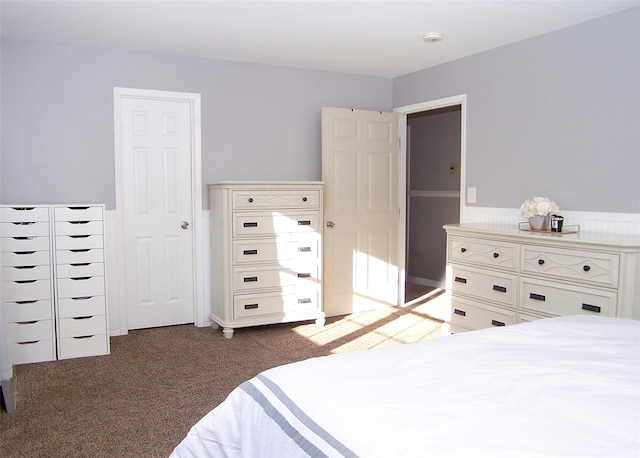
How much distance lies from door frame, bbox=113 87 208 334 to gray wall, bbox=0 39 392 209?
0.05 meters

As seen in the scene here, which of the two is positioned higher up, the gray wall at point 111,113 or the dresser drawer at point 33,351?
the gray wall at point 111,113

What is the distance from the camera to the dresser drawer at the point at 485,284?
3.40 meters

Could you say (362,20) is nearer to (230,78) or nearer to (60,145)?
(230,78)

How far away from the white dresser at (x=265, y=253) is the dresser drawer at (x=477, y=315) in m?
1.21

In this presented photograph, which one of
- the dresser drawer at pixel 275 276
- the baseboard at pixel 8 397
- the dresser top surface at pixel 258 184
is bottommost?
the baseboard at pixel 8 397

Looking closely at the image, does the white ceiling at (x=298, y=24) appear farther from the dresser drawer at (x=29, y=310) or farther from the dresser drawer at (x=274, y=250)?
the dresser drawer at (x=29, y=310)

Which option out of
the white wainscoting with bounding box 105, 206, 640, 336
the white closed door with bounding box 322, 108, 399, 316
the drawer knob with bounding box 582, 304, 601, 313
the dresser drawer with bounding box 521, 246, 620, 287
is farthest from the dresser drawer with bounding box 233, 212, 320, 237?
the drawer knob with bounding box 582, 304, 601, 313

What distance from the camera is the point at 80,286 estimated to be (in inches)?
145

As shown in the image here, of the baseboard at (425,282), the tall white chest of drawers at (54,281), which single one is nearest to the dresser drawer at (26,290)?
the tall white chest of drawers at (54,281)

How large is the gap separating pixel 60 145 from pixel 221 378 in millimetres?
2195

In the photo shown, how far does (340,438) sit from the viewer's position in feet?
3.56

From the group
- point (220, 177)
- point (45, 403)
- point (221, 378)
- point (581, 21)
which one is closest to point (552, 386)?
point (221, 378)

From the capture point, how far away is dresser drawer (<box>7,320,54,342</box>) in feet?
11.6

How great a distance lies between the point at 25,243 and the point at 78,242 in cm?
32
